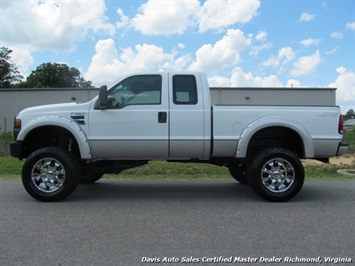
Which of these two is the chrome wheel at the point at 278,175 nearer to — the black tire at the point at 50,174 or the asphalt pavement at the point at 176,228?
the asphalt pavement at the point at 176,228

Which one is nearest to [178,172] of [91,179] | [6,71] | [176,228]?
[91,179]

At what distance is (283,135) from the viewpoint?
22.5 feet

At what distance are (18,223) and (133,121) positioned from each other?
241 centimetres

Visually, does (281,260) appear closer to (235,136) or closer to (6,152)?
(235,136)

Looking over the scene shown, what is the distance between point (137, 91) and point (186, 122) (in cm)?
103

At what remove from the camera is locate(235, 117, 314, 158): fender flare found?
6.38 metres

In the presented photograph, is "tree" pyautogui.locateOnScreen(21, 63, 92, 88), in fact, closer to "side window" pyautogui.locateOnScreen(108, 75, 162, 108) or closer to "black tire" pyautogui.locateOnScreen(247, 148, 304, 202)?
"side window" pyautogui.locateOnScreen(108, 75, 162, 108)

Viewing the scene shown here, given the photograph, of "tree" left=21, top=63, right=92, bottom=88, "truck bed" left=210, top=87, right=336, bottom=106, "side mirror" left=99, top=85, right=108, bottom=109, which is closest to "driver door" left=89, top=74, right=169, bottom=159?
"side mirror" left=99, top=85, right=108, bottom=109

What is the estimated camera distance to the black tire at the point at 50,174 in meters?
6.28

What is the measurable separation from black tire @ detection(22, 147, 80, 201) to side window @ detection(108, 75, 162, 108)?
1269 mm

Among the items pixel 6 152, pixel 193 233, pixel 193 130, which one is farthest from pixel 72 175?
pixel 6 152

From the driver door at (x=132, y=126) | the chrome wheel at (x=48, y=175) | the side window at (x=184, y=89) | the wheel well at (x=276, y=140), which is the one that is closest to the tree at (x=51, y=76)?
the chrome wheel at (x=48, y=175)

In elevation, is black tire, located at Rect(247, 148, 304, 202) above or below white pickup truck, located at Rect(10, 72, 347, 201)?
below

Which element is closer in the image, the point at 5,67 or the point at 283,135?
the point at 283,135
